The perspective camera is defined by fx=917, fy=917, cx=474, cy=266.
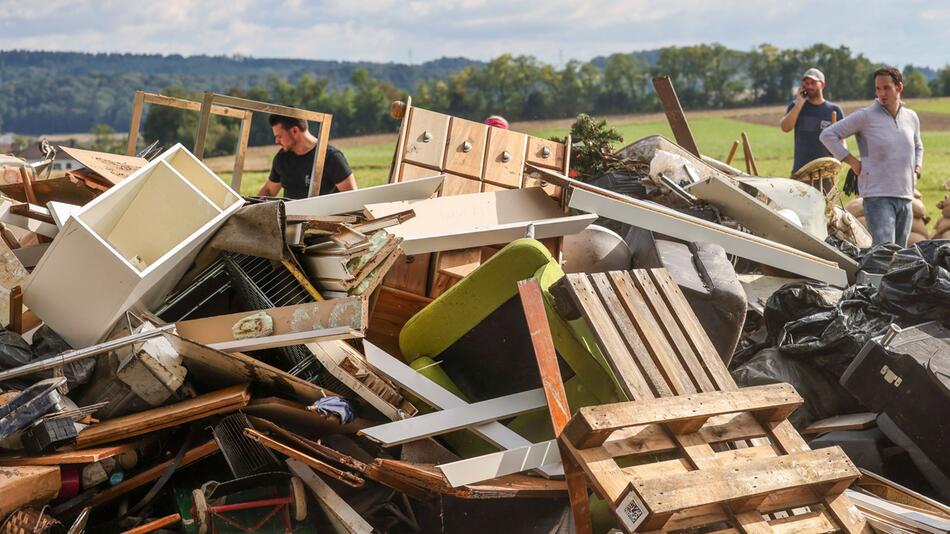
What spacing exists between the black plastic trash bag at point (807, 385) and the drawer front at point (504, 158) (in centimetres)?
188

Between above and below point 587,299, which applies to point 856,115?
above

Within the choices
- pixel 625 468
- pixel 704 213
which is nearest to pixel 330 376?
pixel 625 468

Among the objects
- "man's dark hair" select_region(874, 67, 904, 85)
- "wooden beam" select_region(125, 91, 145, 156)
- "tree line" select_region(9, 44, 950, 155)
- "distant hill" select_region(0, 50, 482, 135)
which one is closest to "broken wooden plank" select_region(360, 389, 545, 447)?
"wooden beam" select_region(125, 91, 145, 156)

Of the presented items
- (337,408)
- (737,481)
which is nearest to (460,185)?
(337,408)

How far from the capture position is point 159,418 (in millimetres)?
3568

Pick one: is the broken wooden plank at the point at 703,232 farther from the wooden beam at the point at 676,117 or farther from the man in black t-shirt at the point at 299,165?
the wooden beam at the point at 676,117

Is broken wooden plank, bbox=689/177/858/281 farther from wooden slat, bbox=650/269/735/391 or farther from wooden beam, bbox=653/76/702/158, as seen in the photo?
wooden beam, bbox=653/76/702/158

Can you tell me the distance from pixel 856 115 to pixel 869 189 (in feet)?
1.69

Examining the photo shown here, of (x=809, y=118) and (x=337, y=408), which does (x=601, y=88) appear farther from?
(x=337, y=408)

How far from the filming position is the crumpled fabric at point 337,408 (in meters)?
3.61

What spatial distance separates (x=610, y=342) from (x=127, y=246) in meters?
2.55

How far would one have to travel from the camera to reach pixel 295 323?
3730 mm

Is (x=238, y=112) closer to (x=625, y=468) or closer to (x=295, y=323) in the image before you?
(x=295, y=323)

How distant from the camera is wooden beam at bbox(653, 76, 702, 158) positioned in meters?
7.38
